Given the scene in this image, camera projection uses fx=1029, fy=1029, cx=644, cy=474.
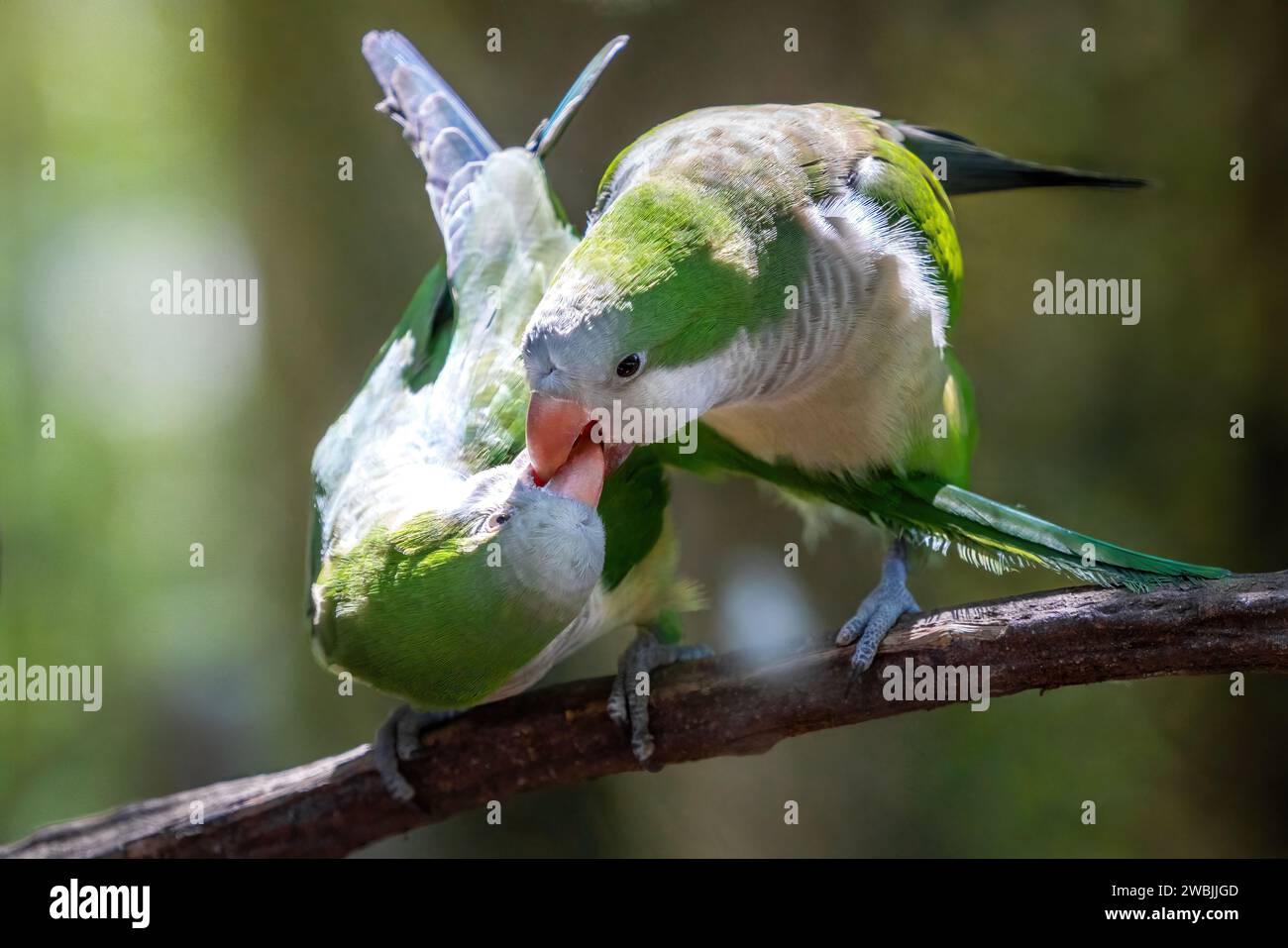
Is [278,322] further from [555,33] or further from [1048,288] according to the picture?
[1048,288]

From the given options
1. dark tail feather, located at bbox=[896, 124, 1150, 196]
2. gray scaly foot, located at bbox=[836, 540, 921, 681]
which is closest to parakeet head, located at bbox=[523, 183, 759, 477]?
gray scaly foot, located at bbox=[836, 540, 921, 681]

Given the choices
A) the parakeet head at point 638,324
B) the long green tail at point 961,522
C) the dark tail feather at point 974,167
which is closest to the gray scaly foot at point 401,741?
the long green tail at point 961,522

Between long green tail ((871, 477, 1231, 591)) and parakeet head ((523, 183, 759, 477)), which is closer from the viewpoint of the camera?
parakeet head ((523, 183, 759, 477))

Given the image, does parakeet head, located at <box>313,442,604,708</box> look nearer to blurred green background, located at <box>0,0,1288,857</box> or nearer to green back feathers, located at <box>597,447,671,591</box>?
green back feathers, located at <box>597,447,671,591</box>

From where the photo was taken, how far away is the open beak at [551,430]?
1862 mm

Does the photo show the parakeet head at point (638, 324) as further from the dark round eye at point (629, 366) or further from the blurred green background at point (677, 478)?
the blurred green background at point (677, 478)

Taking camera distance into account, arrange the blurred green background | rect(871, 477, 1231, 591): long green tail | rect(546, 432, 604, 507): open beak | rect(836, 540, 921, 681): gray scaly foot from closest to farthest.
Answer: rect(546, 432, 604, 507): open beak, rect(871, 477, 1231, 591): long green tail, rect(836, 540, 921, 681): gray scaly foot, the blurred green background

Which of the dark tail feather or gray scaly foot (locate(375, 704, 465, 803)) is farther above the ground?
the dark tail feather

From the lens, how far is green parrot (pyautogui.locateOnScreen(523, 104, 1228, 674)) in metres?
1.82

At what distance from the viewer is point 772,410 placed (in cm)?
237

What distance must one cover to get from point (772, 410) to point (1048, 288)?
1740 millimetres

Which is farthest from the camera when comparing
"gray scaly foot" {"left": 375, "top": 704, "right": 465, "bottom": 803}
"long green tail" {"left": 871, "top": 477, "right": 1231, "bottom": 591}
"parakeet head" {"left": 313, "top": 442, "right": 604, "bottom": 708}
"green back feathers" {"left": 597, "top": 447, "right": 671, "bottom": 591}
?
"gray scaly foot" {"left": 375, "top": 704, "right": 465, "bottom": 803}

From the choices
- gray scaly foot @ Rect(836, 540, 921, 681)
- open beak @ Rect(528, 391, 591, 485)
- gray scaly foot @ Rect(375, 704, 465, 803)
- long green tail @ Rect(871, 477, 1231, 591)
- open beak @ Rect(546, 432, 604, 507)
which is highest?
open beak @ Rect(528, 391, 591, 485)

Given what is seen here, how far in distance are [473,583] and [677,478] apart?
151 centimetres
